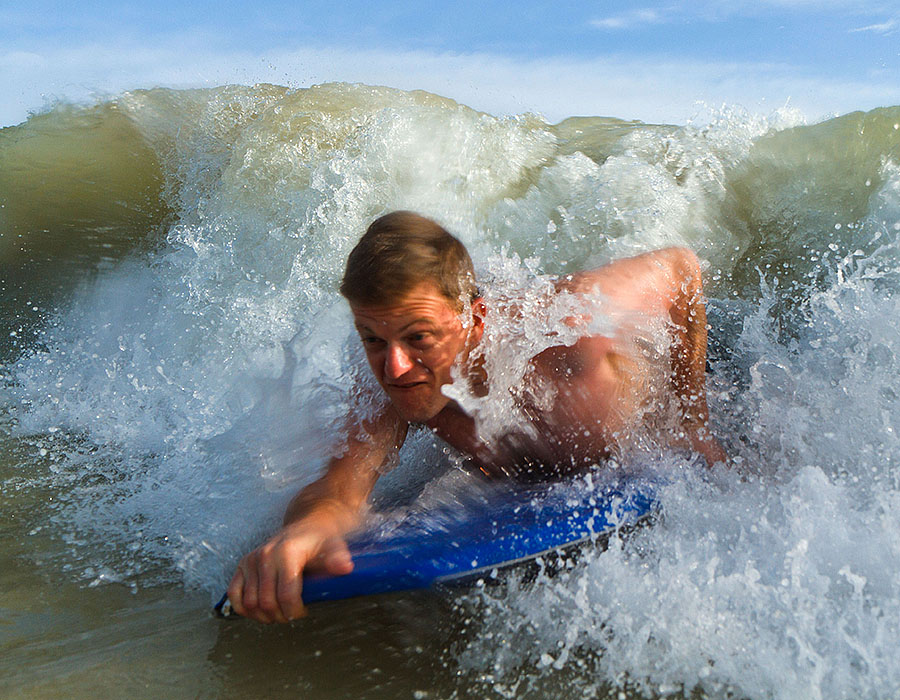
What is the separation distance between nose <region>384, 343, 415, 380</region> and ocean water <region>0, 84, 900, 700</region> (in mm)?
396

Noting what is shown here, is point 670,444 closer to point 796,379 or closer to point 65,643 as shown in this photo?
point 796,379

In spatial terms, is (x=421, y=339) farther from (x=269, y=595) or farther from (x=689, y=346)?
(x=689, y=346)

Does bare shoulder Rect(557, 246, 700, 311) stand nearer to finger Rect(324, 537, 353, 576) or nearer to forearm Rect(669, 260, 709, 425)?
forearm Rect(669, 260, 709, 425)

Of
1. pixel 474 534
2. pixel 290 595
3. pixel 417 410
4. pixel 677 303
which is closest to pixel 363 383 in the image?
pixel 417 410

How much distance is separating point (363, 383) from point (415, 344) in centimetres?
43

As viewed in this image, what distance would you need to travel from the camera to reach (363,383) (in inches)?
105

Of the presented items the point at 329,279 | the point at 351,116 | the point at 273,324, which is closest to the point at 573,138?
the point at 351,116

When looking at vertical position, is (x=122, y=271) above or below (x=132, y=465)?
above

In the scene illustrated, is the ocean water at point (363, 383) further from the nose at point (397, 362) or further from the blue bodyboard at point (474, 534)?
the nose at point (397, 362)

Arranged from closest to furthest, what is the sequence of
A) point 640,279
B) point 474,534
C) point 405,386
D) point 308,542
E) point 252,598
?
point 252,598
point 308,542
point 474,534
point 405,386
point 640,279

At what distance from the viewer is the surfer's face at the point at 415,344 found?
2252 millimetres

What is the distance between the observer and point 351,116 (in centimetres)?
528

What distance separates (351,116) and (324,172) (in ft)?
2.32

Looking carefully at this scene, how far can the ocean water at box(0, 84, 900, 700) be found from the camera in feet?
6.11
